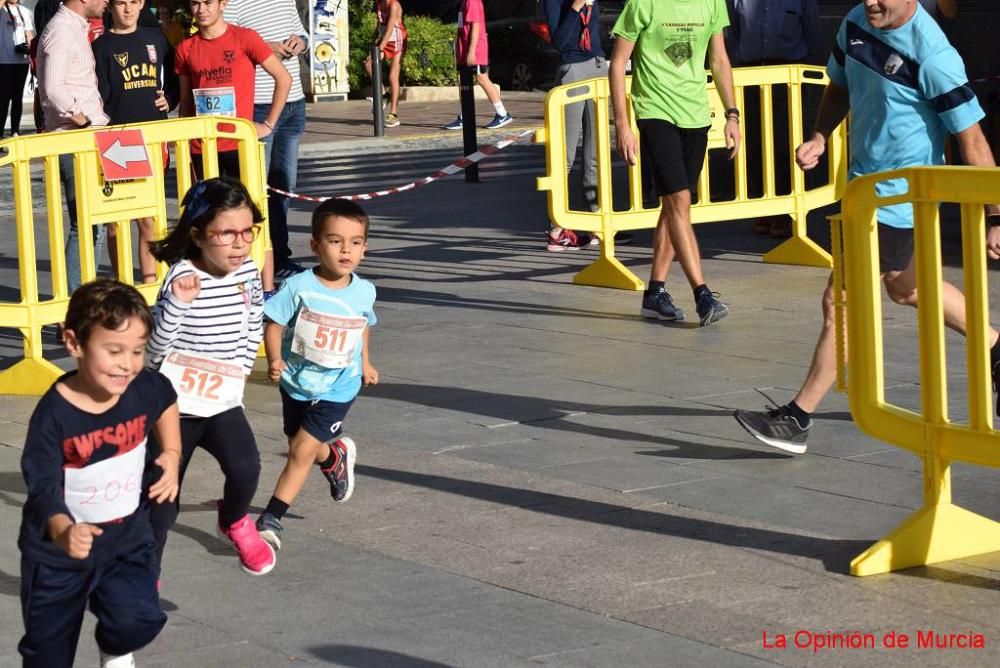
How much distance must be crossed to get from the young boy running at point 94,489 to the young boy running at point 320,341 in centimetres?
154

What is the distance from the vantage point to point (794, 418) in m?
6.93

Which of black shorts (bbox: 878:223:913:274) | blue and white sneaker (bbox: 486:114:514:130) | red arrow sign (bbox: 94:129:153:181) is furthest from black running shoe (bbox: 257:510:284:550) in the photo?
blue and white sneaker (bbox: 486:114:514:130)

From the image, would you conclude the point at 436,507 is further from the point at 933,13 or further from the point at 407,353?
the point at 933,13

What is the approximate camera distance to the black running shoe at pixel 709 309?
973 centimetres

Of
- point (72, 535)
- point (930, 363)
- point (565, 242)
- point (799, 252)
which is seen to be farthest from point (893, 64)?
point (565, 242)

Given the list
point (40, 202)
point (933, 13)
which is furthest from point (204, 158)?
point (40, 202)

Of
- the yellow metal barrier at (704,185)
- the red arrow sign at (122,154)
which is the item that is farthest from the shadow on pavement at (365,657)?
the yellow metal barrier at (704,185)

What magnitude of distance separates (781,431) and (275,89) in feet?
15.3

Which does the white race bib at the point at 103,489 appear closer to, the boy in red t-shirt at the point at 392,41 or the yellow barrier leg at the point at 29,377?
the yellow barrier leg at the point at 29,377

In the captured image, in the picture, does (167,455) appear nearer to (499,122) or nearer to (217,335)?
(217,335)

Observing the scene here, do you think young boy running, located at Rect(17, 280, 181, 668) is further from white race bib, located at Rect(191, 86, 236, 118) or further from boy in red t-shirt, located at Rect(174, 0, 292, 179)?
white race bib, located at Rect(191, 86, 236, 118)

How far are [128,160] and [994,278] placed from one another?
5401mm

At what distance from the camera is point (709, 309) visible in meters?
9.73

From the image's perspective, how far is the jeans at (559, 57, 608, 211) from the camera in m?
12.8
